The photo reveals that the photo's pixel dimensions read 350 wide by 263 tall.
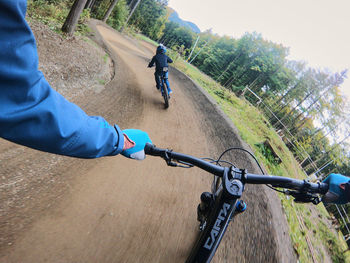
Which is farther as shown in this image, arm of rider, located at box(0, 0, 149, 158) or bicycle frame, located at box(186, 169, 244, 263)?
bicycle frame, located at box(186, 169, 244, 263)

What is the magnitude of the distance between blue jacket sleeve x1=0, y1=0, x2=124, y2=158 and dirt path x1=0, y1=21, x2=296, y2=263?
6.14ft

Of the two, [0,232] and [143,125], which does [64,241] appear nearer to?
[0,232]

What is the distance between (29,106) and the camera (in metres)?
0.97

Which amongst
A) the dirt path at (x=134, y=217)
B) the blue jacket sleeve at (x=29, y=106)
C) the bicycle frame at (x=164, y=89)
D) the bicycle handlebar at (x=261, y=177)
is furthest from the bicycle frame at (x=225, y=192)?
the bicycle frame at (x=164, y=89)

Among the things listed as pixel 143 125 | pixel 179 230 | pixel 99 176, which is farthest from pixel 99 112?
pixel 179 230

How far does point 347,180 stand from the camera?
1914 millimetres

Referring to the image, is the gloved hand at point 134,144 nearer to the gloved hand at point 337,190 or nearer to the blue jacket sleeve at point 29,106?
the blue jacket sleeve at point 29,106

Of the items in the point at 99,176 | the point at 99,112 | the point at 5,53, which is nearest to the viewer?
the point at 5,53

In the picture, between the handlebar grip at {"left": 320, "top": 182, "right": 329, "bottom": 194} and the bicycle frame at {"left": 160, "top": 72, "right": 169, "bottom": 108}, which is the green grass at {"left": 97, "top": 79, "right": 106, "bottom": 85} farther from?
the handlebar grip at {"left": 320, "top": 182, "right": 329, "bottom": 194}

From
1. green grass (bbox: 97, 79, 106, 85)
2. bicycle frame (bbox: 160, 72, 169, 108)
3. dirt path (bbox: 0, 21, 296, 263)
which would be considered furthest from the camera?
bicycle frame (bbox: 160, 72, 169, 108)

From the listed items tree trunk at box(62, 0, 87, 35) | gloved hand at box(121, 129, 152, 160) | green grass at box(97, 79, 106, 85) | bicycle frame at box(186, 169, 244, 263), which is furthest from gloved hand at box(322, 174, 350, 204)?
tree trunk at box(62, 0, 87, 35)

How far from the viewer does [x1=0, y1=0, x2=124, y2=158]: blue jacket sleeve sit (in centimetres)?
81

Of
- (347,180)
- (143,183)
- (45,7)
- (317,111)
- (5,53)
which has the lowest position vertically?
(45,7)

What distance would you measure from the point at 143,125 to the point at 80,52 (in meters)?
4.56
